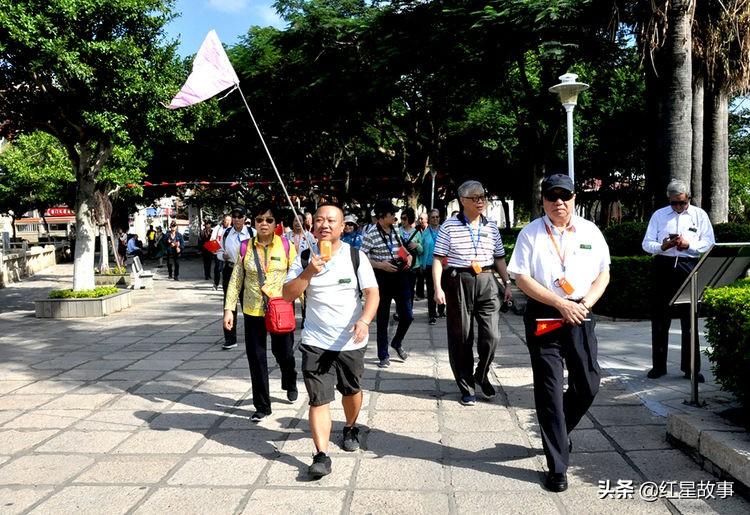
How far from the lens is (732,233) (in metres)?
9.57

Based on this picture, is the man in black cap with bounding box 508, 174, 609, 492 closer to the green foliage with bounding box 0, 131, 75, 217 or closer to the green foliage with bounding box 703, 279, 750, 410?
the green foliage with bounding box 703, 279, 750, 410

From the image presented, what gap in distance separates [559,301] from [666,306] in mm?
2801

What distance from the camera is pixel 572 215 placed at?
144 inches

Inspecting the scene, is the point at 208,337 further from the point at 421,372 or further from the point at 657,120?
the point at 657,120

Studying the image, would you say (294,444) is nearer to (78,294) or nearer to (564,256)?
(564,256)

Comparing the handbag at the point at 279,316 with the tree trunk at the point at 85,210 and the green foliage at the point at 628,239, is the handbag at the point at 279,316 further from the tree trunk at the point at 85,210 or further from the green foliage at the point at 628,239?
the tree trunk at the point at 85,210

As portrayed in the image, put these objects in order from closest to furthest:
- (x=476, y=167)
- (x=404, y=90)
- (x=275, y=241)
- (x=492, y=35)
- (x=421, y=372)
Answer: (x=275, y=241) < (x=421, y=372) < (x=492, y=35) < (x=404, y=90) < (x=476, y=167)

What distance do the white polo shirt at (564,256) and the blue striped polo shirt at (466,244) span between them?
1.54 metres

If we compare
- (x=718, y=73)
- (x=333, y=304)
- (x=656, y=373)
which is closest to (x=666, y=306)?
(x=656, y=373)

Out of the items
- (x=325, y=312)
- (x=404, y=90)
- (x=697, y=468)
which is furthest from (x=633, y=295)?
(x=404, y=90)

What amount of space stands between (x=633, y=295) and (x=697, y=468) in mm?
5663

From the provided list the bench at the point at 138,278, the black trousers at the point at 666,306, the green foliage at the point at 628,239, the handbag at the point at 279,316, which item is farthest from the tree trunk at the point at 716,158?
the bench at the point at 138,278

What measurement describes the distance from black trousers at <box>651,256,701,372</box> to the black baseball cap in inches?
99.4

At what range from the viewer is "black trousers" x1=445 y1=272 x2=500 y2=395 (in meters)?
5.15
